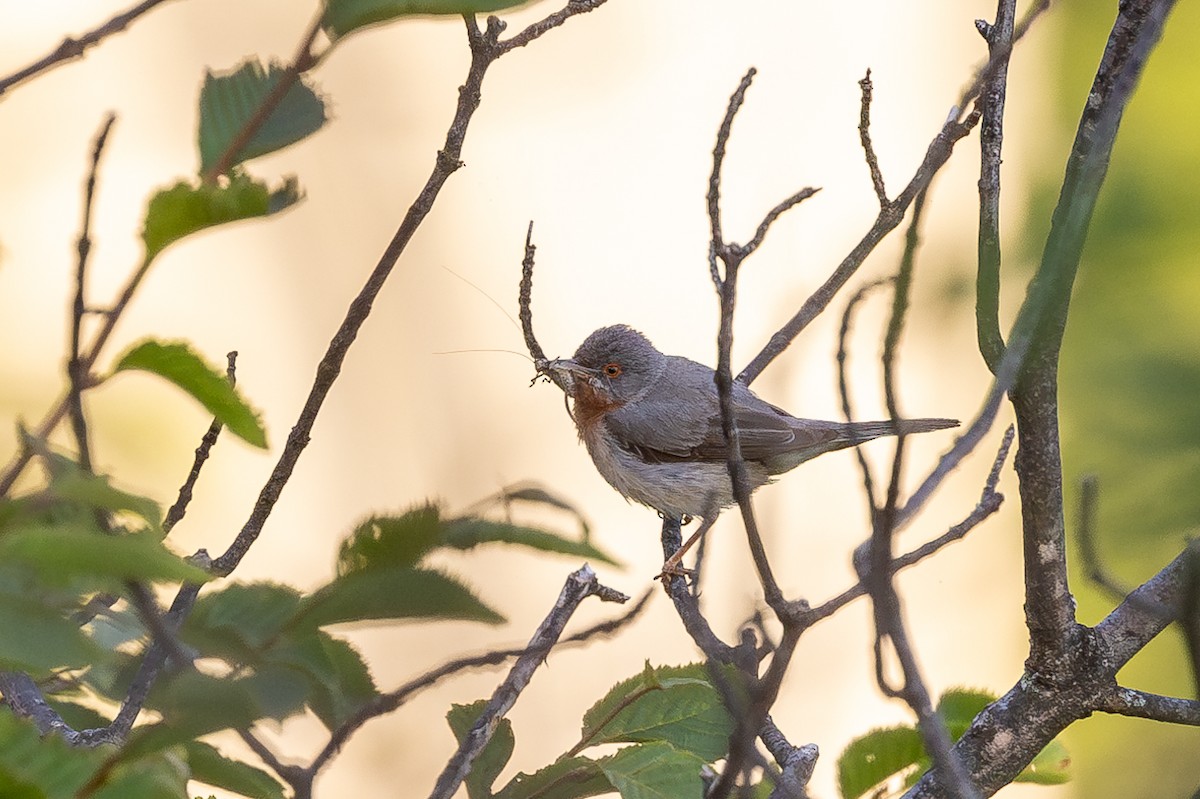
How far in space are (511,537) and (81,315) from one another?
1.12 feet

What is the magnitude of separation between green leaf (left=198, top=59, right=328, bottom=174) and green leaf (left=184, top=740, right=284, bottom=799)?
0.47 metres

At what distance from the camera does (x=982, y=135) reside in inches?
61.7

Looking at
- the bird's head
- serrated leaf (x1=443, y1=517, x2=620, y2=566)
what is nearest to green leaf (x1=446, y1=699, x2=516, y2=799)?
serrated leaf (x1=443, y1=517, x2=620, y2=566)

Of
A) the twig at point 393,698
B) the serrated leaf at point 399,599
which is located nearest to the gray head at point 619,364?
the twig at point 393,698

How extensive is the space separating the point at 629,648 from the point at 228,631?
355cm

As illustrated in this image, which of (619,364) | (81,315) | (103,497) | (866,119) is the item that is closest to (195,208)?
(81,315)

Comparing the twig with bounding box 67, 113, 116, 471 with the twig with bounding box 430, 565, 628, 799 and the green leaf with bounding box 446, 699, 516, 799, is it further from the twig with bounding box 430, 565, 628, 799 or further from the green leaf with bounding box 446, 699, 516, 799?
the green leaf with bounding box 446, 699, 516, 799

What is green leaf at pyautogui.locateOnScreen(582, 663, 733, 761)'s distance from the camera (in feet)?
4.41

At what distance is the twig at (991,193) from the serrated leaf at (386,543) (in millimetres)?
412

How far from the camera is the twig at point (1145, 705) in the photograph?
5.41 feet

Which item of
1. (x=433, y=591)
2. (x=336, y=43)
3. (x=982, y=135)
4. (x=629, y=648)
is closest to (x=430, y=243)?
(x=629, y=648)

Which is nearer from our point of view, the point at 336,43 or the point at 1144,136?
the point at 336,43

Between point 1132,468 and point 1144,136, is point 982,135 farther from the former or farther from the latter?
point 1132,468

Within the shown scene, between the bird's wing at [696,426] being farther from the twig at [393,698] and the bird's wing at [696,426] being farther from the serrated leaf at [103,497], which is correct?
the serrated leaf at [103,497]
